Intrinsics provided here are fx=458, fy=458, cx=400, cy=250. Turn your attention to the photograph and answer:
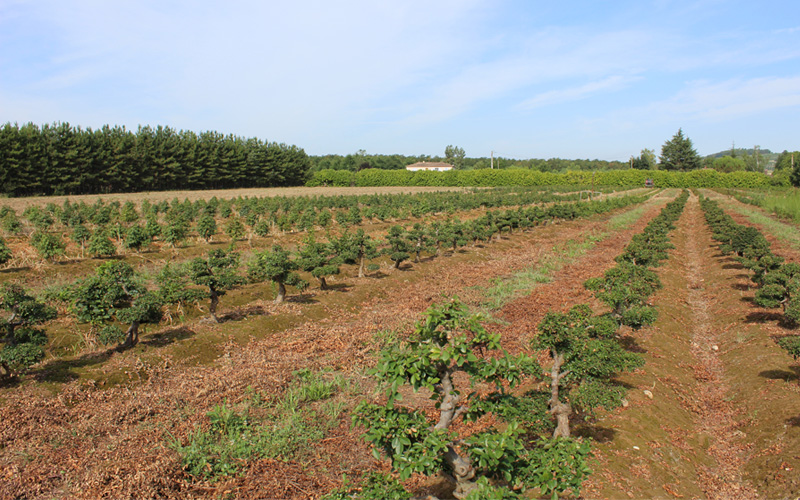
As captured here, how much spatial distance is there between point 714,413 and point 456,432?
620 cm

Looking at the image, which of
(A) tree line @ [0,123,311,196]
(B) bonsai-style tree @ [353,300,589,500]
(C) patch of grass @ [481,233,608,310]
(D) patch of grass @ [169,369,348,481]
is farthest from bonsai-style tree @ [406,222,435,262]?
(A) tree line @ [0,123,311,196]

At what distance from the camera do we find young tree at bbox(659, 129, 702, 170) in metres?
98.0

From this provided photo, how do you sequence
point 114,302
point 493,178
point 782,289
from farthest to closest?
point 493,178, point 782,289, point 114,302

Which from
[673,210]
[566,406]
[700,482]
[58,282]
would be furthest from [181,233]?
[673,210]

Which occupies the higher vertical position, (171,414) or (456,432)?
(456,432)

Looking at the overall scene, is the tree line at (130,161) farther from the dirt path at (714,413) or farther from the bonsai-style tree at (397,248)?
the dirt path at (714,413)

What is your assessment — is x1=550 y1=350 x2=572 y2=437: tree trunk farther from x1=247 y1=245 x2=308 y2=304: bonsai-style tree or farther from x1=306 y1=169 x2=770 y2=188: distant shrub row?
x1=306 y1=169 x2=770 y2=188: distant shrub row

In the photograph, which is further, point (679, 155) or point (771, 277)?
point (679, 155)

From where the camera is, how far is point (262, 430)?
20.0 ft

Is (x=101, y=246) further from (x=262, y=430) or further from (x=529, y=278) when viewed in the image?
(x=529, y=278)

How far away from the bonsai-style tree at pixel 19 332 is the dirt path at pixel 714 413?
9304 millimetres

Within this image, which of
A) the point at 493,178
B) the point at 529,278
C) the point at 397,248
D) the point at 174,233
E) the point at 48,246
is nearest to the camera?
the point at 48,246

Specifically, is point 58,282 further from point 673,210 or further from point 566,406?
point 673,210

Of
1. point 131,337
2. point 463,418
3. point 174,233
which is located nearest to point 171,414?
point 131,337
